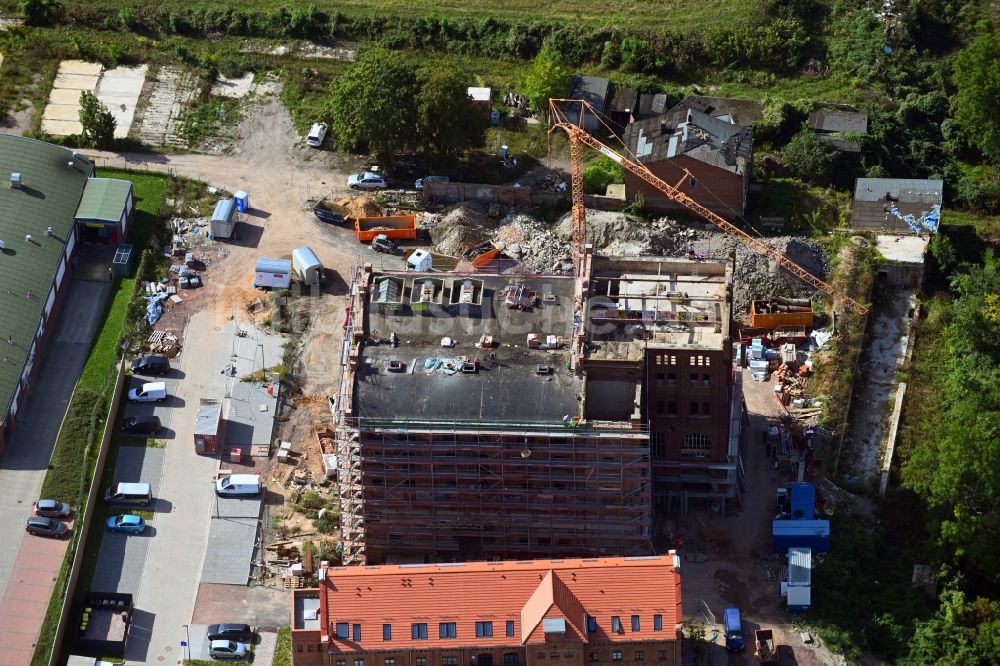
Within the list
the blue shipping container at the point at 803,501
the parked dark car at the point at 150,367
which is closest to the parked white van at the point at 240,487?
the parked dark car at the point at 150,367

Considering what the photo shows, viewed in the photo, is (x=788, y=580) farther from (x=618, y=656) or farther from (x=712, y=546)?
(x=618, y=656)

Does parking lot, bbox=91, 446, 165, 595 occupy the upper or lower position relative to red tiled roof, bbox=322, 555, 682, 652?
upper

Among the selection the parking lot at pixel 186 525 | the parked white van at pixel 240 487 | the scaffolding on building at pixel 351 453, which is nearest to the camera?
the parking lot at pixel 186 525

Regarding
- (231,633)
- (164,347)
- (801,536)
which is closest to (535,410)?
(801,536)

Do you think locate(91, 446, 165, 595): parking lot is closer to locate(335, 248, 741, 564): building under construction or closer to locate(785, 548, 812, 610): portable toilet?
locate(335, 248, 741, 564): building under construction

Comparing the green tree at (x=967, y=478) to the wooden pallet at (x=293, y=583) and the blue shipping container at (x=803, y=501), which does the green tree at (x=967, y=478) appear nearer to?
the blue shipping container at (x=803, y=501)

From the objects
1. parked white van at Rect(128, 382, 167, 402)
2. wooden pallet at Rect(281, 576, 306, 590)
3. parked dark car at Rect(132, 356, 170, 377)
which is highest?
parked dark car at Rect(132, 356, 170, 377)

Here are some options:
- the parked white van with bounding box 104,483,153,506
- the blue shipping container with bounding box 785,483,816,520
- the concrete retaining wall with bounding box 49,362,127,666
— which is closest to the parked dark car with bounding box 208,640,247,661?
the concrete retaining wall with bounding box 49,362,127,666
